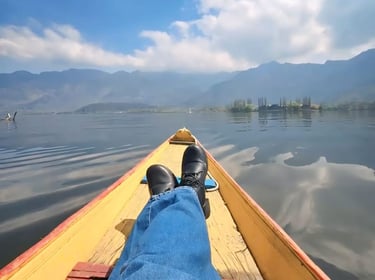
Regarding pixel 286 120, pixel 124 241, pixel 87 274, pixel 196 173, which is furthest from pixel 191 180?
pixel 286 120

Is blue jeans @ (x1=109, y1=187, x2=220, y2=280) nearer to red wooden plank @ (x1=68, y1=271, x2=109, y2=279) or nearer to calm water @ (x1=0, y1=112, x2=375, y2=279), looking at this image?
red wooden plank @ (x1=68, y1=271, x2=109, y2=279)

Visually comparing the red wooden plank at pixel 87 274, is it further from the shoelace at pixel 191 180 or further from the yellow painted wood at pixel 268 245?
the yellow painted wood at pixel 268 245

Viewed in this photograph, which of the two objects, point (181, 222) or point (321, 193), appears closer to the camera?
point (181, 222)

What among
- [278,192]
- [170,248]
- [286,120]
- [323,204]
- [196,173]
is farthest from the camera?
[286,120]

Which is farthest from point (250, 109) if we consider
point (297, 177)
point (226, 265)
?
point (226, 265)

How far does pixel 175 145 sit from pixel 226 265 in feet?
30.4

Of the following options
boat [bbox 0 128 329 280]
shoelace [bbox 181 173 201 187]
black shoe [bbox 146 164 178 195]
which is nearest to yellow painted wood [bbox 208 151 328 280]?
boat [bbox 0 128 329 280]

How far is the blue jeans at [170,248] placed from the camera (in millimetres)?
1386

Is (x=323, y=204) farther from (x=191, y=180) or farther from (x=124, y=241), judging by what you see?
(x=124, y=241)

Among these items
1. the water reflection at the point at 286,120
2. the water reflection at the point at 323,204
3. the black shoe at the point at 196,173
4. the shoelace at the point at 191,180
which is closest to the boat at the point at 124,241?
the black shoe at the point at 196,173

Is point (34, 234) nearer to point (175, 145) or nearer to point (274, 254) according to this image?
point (274, 254)

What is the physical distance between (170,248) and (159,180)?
62.9 inches

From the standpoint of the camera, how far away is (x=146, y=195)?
5.24 meters

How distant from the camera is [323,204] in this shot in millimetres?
8070
